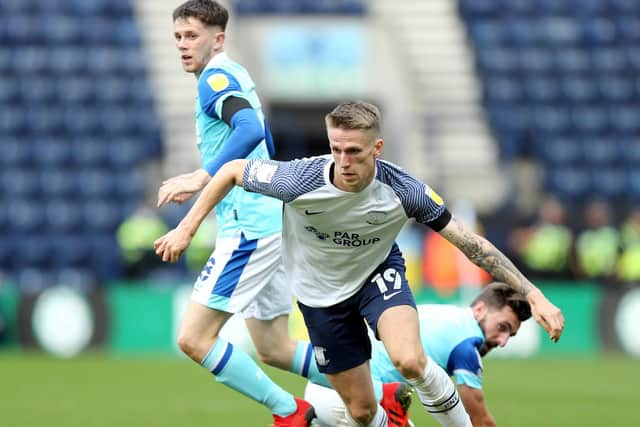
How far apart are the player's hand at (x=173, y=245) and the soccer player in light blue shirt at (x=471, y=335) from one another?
1.51 m

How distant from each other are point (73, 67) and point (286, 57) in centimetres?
367

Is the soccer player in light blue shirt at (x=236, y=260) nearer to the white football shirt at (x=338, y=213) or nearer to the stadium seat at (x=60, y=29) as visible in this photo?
the white football shirt at (x=338, y=213)

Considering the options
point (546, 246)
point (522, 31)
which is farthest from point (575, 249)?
point (522, 31)

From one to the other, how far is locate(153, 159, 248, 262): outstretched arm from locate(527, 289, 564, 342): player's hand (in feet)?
4.72

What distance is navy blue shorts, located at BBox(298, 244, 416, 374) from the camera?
5.78 metres

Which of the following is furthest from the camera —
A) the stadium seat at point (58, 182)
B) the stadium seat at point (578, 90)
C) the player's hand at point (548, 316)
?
the stadium seat at point (578, 90)

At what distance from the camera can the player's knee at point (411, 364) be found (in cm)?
542

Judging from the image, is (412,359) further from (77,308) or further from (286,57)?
(286,57)

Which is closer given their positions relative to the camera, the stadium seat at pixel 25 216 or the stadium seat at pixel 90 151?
the stadium seat at pixel 25 216

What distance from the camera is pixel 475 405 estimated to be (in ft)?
19.6

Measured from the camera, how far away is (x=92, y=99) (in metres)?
20.6

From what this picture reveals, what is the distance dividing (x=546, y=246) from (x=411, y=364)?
1233cm

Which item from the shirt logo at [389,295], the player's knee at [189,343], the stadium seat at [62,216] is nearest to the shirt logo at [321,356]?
the shirt logo at [389,295]

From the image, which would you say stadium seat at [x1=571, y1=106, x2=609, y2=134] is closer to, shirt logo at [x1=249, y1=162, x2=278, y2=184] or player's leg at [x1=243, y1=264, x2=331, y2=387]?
player's leg at [x1=243, y1=264, x2=331, y2=387]
